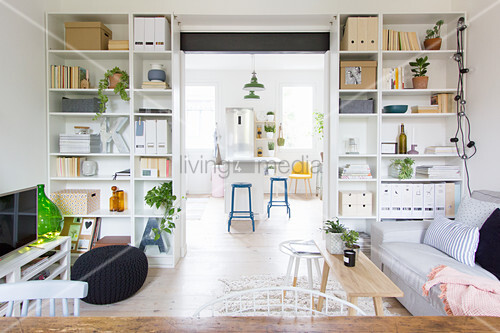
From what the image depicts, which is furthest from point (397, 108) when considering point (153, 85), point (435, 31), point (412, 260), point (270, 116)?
point (270, 116)

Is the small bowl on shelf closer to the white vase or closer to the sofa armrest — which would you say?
the sofa armrest

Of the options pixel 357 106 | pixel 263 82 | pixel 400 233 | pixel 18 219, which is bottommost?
pixel 400 233

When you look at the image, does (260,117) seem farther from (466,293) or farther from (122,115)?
(466,293)

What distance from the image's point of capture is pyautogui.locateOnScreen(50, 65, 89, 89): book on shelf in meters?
3.42

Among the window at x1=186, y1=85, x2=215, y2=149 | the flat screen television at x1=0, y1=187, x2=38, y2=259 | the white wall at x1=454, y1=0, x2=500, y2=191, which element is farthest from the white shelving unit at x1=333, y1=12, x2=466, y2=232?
the window at x1=186, y1=85, x2=215, y2=149

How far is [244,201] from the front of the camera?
5742 mm

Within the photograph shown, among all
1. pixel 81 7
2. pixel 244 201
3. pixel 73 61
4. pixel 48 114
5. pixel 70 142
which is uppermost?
pixel 81 7

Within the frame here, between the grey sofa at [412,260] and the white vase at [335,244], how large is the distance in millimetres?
542

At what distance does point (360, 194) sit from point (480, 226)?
119cm

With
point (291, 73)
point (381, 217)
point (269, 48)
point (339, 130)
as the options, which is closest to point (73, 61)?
point (269, 48)

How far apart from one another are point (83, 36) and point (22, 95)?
87 cm

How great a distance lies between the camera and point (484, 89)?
10.4ft

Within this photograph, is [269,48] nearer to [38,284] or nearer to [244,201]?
[244,201]

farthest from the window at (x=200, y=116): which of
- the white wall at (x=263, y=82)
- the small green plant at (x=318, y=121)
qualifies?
the small green plant at (x=318, y=121)
